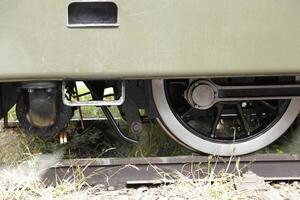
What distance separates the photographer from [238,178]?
9.29 ft

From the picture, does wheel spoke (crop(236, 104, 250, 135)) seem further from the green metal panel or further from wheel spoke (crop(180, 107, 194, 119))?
the green metal panel

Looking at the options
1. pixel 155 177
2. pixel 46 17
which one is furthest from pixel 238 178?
pixel 46 17

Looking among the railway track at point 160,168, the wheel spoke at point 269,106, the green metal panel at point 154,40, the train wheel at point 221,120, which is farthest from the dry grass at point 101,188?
the green metal panel at point 154,40

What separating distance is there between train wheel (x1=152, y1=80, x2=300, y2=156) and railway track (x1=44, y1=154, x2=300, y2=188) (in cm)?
10

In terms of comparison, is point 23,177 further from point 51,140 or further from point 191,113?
point 191,113

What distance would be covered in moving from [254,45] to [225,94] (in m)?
Answer: 0.48

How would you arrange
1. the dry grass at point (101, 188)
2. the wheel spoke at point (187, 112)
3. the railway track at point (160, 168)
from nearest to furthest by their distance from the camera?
the dry grass at point (101, 188), the railway track at point (160, 168), the wheel spoke at point (187, 112)

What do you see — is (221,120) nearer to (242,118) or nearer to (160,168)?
(242,118)

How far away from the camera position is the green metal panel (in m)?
2.34

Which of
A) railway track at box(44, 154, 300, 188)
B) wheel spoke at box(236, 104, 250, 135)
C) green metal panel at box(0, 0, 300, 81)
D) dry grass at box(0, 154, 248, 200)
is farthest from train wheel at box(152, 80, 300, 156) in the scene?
green metal panel at box(0, 0, 300, 81)

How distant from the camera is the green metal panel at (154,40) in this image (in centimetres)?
234

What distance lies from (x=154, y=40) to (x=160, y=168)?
0.78 metres

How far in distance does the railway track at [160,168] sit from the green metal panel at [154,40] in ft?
2.00

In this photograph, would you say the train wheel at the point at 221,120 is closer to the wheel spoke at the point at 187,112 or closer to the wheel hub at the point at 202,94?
the wheel spoke at the point at 187,112
